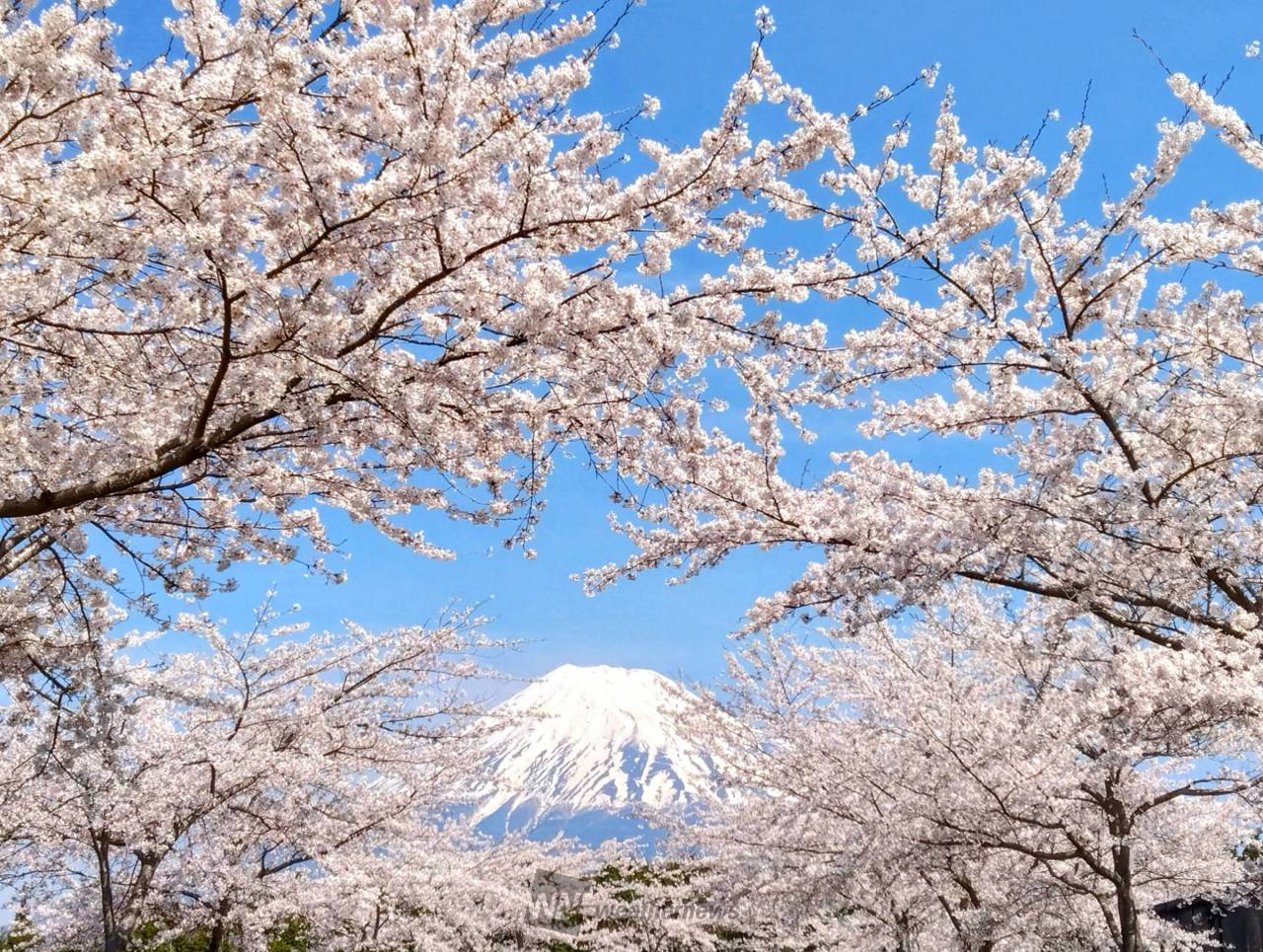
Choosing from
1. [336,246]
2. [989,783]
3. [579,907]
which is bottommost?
[579,907]

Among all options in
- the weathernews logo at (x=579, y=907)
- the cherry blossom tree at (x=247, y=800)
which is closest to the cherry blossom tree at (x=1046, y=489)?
the cherry blossom tree at (x=247, y=800)

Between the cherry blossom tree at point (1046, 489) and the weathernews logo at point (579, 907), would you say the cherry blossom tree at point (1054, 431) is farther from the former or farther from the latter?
the weathernews logo at point (579, 907)

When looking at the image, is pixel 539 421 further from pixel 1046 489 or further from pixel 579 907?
pixel 579 907

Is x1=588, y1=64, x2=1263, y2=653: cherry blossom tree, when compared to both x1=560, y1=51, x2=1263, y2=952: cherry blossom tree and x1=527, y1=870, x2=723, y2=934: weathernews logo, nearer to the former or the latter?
x1=560, y1=51, x2=1263, y2=952: cherry blossom tree

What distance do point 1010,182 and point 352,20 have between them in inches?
143

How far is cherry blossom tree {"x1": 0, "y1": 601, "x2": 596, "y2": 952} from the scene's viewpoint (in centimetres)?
762

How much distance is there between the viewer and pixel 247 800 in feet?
28.7

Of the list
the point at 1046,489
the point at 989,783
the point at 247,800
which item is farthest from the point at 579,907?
the point at 1046,489

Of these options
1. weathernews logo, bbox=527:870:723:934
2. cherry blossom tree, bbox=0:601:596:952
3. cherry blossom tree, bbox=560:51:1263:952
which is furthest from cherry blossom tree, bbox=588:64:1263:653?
weathernews logo, bbox=527:870:723:934

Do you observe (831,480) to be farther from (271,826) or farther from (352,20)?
(271,826)

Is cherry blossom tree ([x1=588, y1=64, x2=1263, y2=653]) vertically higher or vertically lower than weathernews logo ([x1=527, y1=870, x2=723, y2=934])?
higher

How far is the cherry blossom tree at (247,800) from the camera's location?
300 inches

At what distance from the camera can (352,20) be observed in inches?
130

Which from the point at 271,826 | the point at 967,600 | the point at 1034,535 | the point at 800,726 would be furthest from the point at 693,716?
the point at 1034,535
